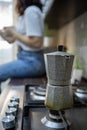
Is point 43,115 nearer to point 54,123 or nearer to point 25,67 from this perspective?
point 54,123

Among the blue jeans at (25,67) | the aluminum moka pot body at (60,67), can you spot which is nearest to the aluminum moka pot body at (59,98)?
the aluminum moka pot body at (60,67)

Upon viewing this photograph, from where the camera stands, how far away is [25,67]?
1296 mm

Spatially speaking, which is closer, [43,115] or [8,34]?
[43,115]

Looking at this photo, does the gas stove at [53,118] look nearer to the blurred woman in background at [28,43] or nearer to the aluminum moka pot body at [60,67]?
the aluminum moka pot body at [60,67]

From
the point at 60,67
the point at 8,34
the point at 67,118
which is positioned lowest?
the point at 67,118

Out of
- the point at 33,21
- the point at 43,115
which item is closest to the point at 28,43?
the point at 33,21

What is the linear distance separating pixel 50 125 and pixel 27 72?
83 cm

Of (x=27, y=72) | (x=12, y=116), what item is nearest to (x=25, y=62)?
(x=27, y=72)

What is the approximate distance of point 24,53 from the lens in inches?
53.8

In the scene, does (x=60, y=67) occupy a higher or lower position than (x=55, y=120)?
higher

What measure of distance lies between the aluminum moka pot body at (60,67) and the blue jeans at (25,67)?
0.78 metres

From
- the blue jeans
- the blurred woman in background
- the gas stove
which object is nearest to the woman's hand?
the blurred woman in background

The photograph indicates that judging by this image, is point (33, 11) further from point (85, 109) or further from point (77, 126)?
point (77, 126)

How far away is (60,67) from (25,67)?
80 centimetres
